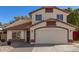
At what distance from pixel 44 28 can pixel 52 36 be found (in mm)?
1424

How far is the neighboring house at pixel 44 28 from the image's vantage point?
86.6 feet

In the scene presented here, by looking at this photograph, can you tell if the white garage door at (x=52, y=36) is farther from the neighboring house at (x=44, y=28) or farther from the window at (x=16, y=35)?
the window at (x=16, y=35)

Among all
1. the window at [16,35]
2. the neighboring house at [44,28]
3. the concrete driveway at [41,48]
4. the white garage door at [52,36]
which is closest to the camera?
the concrete driveway at [41,48]

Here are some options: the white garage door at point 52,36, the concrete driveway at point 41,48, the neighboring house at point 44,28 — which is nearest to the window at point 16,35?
the neighboring house at point 44,28

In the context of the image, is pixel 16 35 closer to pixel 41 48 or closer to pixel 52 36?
pixel 52 36

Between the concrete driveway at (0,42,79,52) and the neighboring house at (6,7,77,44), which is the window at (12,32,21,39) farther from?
the concrete driveway at (0,42,79,52)

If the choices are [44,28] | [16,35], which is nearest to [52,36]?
[44,28]

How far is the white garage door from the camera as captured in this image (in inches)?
1027

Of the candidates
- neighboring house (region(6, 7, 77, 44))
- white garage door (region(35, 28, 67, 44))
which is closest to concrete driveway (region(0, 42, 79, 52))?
white garage door (region(35, 28, 67, 44))
